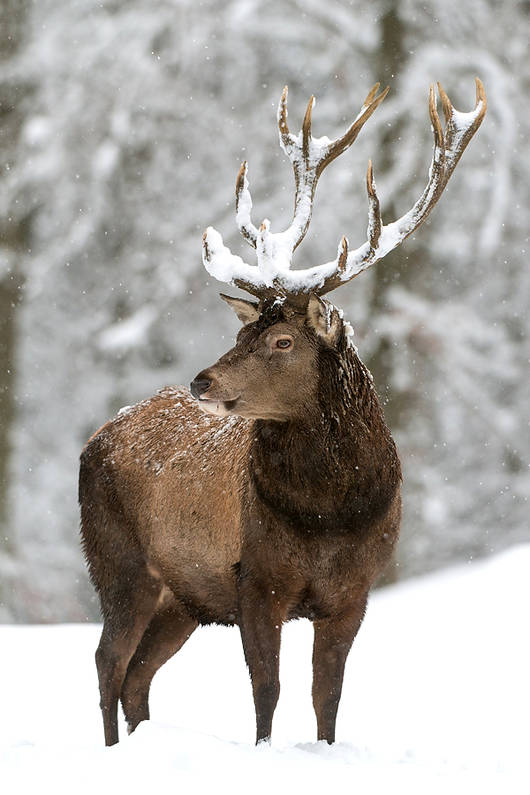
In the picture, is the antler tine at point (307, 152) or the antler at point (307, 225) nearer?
the antler at point (307, 225)

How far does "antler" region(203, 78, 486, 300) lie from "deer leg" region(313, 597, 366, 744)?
4.63 ft

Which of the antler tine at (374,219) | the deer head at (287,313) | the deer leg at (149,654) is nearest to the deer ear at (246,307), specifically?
the deer head at (287,313)

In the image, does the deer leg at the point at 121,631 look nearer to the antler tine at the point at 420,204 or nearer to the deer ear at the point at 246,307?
the deer ear at the point at 246,307

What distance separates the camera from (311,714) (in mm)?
6848

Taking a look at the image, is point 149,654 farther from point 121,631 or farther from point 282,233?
point 282,233

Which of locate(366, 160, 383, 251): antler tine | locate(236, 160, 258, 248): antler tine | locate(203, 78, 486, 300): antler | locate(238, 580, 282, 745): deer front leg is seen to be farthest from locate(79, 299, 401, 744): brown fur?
locate(236, 160, 258, 248): antler tine

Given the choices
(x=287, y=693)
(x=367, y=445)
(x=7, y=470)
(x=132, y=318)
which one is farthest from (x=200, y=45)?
(x=367, y=445)

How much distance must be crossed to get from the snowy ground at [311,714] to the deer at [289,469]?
56cm

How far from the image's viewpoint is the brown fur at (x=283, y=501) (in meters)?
4.82

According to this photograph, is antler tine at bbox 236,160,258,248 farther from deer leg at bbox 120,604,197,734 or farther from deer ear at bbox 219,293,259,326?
deer leg at bbox 120,604,197,734

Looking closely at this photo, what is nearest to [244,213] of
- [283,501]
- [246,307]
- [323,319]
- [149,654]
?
[246,307]

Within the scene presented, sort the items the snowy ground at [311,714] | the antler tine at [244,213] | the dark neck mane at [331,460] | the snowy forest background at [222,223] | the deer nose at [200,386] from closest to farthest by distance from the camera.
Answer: the snowy ground at [311,714], the deer nose at [200,386], the dark neck mane at [331,460], the antler tine at [244,213], the snowy forest background at [222,223]

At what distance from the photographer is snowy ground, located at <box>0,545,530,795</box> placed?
13.0 ft

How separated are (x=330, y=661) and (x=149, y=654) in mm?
1221
